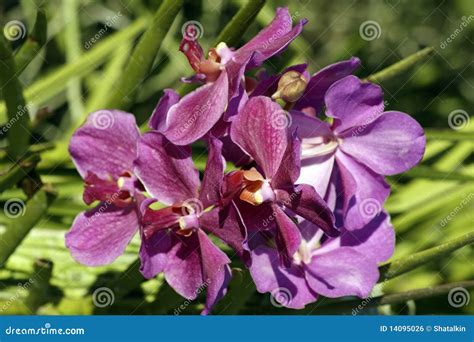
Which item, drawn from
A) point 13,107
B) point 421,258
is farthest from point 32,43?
point 421,258

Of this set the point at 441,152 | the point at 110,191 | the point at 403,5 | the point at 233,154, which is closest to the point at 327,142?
the point at 233,154

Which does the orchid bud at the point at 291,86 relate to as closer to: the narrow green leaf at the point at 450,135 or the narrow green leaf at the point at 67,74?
the narrow green leaf at the point at 450,135

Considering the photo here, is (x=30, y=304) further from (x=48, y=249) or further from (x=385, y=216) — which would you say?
(x=385, y=216)

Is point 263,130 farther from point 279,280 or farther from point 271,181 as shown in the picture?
point 279,280

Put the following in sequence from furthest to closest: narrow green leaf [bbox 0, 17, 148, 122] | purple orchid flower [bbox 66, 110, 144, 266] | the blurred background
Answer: narrow green leaf [bbox 0, 17, 148, 122] < the blurred background < purple orchid flower [bbox 66, 110, 144, 266]

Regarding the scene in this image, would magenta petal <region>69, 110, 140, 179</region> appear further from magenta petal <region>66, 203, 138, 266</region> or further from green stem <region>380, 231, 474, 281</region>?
green stem <region>380, 231, 474, 281</region>

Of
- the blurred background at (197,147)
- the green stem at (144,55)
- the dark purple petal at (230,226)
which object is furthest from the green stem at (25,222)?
the dark purple petal at (230,226)

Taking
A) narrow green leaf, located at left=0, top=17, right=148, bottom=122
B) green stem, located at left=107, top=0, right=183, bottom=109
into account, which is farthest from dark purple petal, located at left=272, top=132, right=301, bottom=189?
narrow green leaf, located at left=0, top=17, right=148, bottom=122
